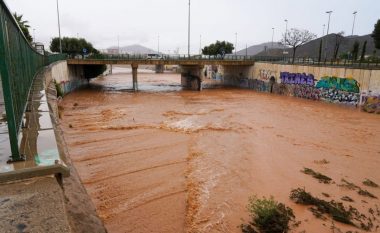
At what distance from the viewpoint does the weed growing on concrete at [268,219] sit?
31.1ft

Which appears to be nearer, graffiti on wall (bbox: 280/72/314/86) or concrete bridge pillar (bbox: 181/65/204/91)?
graffiti on wall (bbox: 280/72/314/86)

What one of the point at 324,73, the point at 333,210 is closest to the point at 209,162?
the point at 333,210

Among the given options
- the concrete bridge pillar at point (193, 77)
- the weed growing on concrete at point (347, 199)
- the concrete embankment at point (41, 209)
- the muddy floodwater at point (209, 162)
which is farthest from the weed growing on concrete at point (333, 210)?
the concrete bridge pillar at point (193, 77)

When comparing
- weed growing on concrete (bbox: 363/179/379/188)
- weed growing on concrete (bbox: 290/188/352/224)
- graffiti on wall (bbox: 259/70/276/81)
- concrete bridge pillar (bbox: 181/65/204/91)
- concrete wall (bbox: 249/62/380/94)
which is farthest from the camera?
concrete bridge pillar (bbox: 181/65/204/91)

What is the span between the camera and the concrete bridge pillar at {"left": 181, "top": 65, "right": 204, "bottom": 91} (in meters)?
54.2

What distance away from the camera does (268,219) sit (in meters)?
9.60

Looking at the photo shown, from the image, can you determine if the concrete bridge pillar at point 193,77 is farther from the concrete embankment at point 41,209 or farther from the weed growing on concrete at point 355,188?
the concrete embankment at point 41,209

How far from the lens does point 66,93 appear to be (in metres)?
41.7

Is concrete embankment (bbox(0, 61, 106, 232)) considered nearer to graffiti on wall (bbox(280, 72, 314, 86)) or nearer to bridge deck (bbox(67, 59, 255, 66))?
graffiti on wall (bbox(280, 72, 314, 86))

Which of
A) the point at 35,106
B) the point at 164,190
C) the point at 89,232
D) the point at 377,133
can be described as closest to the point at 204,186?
the point at 164,190

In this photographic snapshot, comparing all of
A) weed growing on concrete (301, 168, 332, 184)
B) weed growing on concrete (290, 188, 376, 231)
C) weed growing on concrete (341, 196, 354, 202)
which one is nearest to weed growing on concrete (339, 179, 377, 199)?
weed growing on concrete (301, 168, 332, 184)

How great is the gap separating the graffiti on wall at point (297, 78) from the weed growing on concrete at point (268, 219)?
33.8 m

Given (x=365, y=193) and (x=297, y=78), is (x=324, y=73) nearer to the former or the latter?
(x=297, y=78)

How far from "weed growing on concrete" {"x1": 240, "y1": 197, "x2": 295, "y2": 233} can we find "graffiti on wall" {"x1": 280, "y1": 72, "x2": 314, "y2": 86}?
33.8 meters
